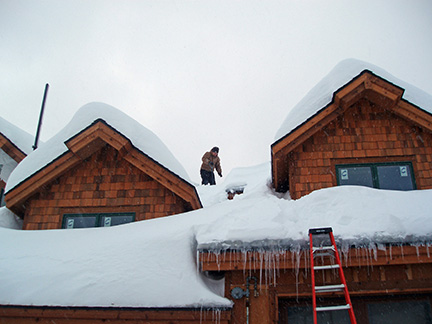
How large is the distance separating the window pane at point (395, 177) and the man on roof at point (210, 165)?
→ 10.7 metres

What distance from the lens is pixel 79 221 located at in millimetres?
7789

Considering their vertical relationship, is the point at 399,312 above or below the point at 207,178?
below

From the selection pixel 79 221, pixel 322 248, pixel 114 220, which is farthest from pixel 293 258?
pixel 79 221

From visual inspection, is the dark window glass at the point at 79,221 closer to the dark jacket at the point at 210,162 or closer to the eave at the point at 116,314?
the eave at the point at 116,314

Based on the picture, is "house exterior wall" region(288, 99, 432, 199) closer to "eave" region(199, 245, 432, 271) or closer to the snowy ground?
the snowy ground

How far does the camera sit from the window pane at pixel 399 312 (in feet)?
15.9

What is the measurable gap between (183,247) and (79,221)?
136 inches

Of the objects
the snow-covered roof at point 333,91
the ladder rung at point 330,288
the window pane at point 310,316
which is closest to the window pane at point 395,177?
the snow-covered roof at point 333,91

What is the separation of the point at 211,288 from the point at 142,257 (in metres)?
1.12

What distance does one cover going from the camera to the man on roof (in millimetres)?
17562

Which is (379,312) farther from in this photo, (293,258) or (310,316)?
(293,258)

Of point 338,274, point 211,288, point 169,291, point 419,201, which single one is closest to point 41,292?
point 169,291

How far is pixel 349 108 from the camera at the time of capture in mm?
7781

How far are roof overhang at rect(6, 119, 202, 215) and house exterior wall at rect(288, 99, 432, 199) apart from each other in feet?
7.88
